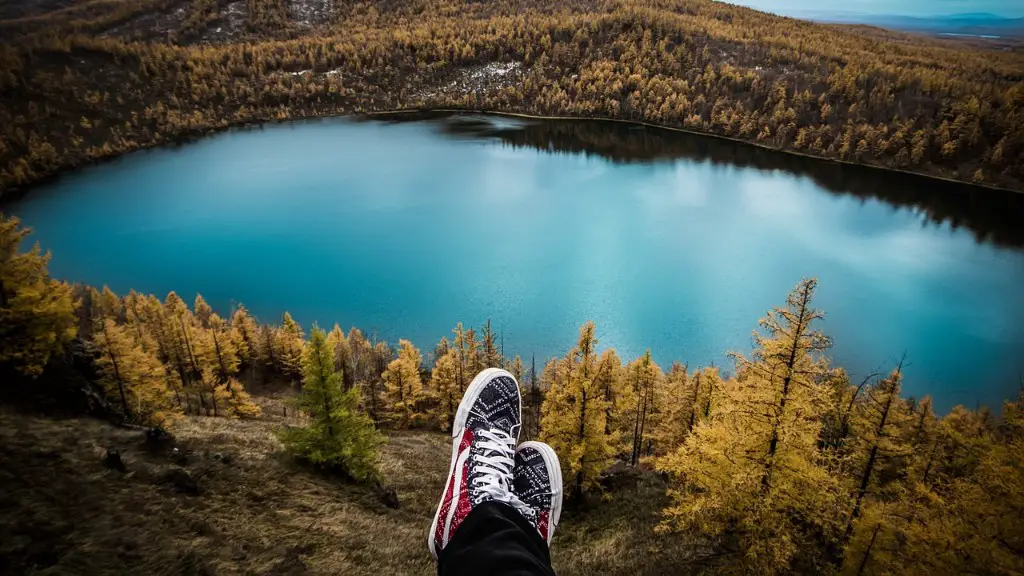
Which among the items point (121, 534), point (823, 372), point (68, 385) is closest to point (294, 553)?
point (121, 534)

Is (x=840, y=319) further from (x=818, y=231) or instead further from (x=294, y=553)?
(x=294, y=553)

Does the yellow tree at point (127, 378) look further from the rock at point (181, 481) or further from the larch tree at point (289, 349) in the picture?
the larch tree at point (289, 349)

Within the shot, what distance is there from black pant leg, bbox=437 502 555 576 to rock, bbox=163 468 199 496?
7.49m

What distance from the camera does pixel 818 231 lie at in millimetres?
81500

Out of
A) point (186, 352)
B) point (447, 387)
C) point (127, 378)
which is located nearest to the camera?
Answer: point (127, 378)

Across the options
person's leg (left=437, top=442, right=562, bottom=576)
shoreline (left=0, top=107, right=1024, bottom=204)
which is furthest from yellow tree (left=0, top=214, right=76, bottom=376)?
shoreline (left=0, top=107, right=1024, bottom=204)

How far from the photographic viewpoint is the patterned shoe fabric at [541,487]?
304 inches

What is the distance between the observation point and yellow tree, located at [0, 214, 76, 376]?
492 inches

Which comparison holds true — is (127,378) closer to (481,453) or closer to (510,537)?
(481,453)

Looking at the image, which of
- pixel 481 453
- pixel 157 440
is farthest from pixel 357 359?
pixel 481 453

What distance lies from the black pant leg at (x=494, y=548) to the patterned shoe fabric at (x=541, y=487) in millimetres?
1550

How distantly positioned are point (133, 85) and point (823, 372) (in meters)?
236

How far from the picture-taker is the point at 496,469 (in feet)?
25.4

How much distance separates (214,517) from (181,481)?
1.30 meters
